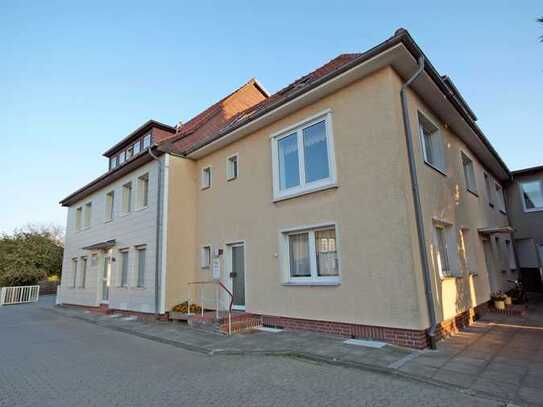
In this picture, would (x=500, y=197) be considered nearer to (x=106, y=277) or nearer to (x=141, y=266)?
(x=141, y=266)

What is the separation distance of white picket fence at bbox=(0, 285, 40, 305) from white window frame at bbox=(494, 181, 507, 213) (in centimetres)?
2931

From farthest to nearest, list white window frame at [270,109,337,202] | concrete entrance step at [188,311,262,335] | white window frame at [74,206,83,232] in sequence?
white window frame at [74,206,83,232], concrete entrance step at [188,311,262,335], white window frame at [270,109,337,202]

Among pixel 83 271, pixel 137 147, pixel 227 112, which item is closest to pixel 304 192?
pixel 227 112

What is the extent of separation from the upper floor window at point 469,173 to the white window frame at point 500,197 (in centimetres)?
431

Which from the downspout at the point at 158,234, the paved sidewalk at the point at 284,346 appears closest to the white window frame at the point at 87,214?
the downspout at the point at 158,234

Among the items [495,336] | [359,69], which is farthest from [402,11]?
[495,336]

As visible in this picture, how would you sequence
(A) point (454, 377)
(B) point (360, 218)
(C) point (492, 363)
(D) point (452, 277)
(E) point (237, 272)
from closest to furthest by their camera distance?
1. (A) point (454, 377)
2. (C) point (492, 363)
3. (B) point (360, 218)
4. (D) point (452, 277)
5. (E) point (237, 272)

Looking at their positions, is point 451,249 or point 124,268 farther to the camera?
point 124,268

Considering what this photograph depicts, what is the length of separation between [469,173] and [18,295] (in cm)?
2797

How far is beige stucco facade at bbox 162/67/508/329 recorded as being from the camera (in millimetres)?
6320

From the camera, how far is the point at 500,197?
610 inches

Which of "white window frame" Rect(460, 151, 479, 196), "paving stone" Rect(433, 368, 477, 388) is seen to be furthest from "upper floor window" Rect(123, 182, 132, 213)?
"white window frame" Rect(460, 151, 479, 196)

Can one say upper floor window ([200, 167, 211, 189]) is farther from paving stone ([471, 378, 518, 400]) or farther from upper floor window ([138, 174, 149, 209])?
paving stone ([471, 378, 518, 400])

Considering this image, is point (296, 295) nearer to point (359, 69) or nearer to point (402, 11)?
point (359, 69)
